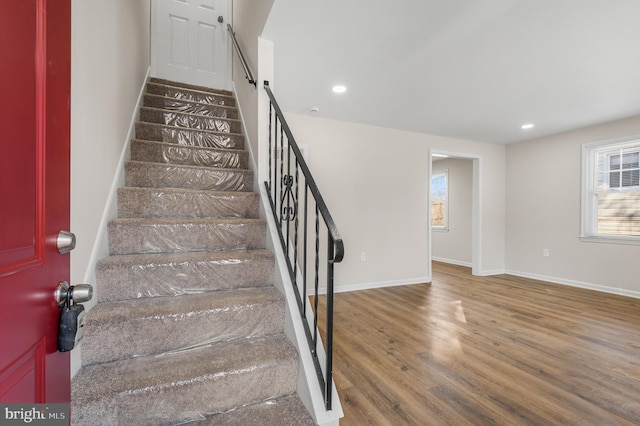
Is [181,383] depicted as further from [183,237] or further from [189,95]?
[189,95]

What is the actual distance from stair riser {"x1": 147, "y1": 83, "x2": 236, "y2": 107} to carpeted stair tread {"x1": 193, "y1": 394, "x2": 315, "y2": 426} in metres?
3.05

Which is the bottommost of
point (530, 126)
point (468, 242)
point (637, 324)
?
point (637, 324)

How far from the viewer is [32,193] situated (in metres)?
0.60

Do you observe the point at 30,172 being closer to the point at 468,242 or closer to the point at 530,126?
the point at 530,126

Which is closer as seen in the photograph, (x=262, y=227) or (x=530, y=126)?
(x=262, y=227)

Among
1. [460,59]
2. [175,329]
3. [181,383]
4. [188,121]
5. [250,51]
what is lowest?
[181,383]

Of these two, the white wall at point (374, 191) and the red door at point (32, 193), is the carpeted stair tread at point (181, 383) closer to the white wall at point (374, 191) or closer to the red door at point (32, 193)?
the red door at point (32, 193)

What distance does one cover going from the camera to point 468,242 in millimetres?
5840

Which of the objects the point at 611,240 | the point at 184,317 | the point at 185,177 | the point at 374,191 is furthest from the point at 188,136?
the point at 611,240

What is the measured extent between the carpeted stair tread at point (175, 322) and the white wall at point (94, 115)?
0.13 meters

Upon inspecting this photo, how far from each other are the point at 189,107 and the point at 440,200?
5472 mm

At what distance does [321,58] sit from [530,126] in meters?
3.46

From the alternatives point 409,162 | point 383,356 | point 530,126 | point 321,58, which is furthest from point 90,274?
point 530,126

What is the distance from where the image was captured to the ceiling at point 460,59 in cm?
184
